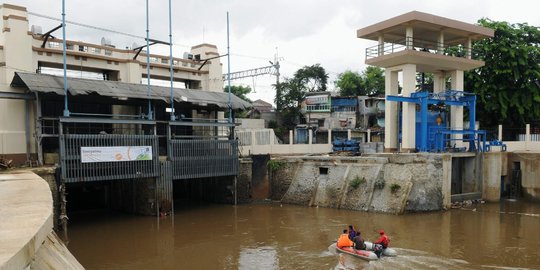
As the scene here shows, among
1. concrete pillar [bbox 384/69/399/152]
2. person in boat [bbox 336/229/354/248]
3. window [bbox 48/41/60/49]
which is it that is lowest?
person in boat [bbox 336/229/354/248]

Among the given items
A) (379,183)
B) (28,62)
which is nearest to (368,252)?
(379,183)

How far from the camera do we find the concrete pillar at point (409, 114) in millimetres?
27016

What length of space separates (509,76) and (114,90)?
30.0 m

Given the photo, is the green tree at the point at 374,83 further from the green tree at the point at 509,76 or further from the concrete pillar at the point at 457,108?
the concrete pillar at the point at 457,108

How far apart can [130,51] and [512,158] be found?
26134 millimetres

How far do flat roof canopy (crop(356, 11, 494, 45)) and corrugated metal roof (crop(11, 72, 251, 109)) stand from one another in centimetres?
1015

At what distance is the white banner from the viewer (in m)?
20.0

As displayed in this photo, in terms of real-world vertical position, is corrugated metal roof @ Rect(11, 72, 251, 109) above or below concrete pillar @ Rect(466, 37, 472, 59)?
below

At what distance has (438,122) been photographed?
1158 inches

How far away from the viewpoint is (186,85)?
3094 cm

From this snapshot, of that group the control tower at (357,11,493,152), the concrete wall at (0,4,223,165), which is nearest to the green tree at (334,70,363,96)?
the control tower at (357,11,493,152)

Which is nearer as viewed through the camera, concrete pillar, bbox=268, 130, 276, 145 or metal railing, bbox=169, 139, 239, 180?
metal railing, bbox=169, 139, 239, 180

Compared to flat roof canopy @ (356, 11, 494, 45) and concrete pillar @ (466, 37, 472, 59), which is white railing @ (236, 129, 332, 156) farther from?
concrete pillar @ (466, 37, 472, 59)

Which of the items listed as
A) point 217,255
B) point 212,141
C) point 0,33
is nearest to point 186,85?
point 212,141
